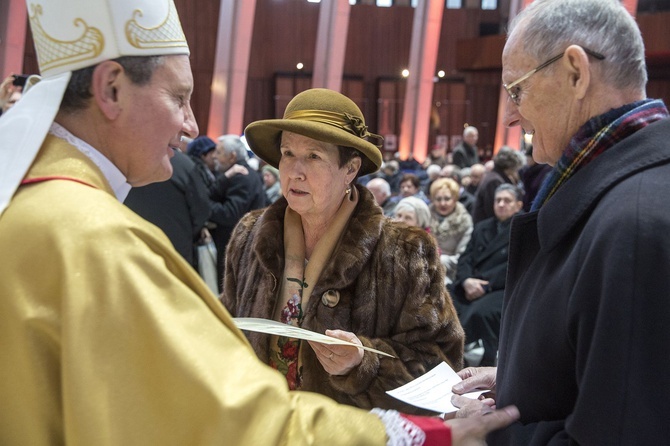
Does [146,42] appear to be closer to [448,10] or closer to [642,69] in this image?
[642,69]

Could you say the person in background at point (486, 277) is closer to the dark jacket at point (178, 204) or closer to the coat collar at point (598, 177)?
the dark jacket at point (178, 204)

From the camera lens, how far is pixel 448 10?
67.8 ft

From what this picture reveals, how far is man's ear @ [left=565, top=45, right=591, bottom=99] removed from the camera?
1.32 meters

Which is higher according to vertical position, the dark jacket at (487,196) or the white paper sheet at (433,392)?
the white paper sheet at (433,392)

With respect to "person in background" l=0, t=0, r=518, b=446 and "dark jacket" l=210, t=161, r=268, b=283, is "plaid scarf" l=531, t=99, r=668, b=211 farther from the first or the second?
"dark jacket" l=210, t=161, r=268, b=283

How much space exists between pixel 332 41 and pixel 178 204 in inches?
474

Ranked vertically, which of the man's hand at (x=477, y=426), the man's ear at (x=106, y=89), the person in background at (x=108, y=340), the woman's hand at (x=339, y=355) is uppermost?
the man's ear at (x=106, y=89)

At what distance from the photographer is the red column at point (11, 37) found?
39.3 ft

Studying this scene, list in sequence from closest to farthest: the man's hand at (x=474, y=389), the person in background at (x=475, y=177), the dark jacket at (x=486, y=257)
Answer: the man's hand at (x=474, y=389), the dark jacket at (x=486, y=257), the person in background at (x=475, y=177)

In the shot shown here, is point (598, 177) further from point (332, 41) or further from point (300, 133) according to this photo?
point (332, 41)

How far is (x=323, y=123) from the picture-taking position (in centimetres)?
229

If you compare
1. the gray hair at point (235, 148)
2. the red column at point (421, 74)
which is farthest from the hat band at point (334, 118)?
the red column at point (421, 74)

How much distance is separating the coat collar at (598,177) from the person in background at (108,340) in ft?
1.37

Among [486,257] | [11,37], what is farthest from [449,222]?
[11,37]
